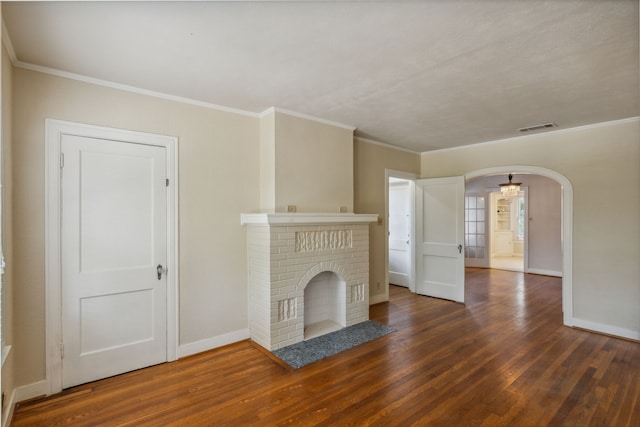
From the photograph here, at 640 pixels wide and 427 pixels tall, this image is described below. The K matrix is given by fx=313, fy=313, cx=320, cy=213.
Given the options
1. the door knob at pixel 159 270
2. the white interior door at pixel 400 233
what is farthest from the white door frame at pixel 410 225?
the door knob at pixel 159 270

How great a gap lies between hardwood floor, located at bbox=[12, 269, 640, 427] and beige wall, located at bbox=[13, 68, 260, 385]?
1.54 feet

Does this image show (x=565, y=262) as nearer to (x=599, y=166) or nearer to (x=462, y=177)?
(x=599, y=166)

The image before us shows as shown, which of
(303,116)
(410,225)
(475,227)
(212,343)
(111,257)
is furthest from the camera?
(475,227)

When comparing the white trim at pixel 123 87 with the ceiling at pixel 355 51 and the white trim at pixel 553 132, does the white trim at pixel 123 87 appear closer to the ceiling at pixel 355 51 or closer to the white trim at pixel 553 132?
the ceiling at pixel 355 51

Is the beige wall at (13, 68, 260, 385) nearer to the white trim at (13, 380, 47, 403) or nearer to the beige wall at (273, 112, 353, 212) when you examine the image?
the white trim at (13, 380, 47, 403)

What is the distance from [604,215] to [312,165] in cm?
364

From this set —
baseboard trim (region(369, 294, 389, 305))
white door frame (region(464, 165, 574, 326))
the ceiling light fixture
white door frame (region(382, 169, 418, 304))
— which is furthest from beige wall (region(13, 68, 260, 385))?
the ceiling light fixture

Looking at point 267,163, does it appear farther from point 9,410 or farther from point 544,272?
point 544,272

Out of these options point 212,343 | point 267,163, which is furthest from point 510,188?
point 212,343

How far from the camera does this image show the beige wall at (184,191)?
7.97 feet

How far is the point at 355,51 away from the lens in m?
2.26

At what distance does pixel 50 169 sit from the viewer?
99.0 inches

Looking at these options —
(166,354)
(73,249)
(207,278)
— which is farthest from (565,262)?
(73,249)

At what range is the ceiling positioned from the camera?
5.95 ft
